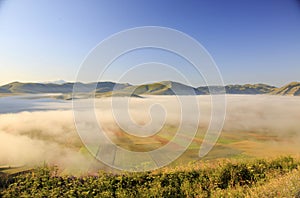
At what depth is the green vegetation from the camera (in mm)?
3273

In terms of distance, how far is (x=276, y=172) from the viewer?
15.3 ft

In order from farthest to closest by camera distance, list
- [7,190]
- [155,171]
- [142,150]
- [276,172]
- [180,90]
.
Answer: [180,90]
[142,150]
[276,172]
[155,171]
[7,190]

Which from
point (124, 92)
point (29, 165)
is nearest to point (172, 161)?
Answer: point (124, 92)

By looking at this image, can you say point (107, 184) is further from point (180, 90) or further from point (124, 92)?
point (180, 90)

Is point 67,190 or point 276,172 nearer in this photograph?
point 67,190

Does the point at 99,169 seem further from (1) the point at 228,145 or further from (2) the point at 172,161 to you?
(1) the point at 228,145

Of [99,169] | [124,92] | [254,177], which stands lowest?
[254,177]

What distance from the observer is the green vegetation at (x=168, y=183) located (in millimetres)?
3273

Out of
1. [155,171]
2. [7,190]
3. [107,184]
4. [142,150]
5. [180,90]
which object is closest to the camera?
[7,190]

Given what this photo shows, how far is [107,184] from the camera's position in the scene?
3.58 metres

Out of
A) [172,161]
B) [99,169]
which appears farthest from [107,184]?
[172,161]

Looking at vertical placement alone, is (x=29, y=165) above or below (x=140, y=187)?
above

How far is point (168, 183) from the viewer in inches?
156

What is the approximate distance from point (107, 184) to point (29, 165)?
1.59 m
